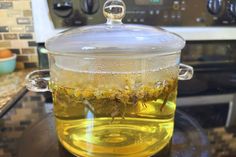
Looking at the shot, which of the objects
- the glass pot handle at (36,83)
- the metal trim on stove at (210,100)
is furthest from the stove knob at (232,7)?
the glass pot handle at (36,83)

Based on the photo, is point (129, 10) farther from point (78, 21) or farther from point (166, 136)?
point (166, 136)

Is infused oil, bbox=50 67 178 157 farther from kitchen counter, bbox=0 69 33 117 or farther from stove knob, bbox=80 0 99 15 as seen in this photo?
stove knob, bbox=80 0 99 15

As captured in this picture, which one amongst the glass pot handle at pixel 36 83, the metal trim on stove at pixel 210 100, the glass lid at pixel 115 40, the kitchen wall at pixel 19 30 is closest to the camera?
the glass lid at pixel 115 40

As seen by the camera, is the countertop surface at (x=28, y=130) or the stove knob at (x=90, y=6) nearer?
the countertop surface at (x=28, y=130)

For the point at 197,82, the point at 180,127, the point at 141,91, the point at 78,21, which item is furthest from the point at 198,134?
the point at 78,21

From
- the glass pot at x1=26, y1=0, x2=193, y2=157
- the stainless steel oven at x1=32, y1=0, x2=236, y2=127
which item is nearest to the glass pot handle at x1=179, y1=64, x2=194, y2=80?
the glass pot at x1=26, y1=0, x2=193, y2=157

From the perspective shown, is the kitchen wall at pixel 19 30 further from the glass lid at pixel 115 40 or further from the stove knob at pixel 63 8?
the glass lid at pixel 115 40

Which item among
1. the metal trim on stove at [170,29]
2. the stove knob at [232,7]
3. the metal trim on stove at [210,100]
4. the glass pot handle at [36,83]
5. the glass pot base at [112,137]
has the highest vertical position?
the stove knob at [232,7]
